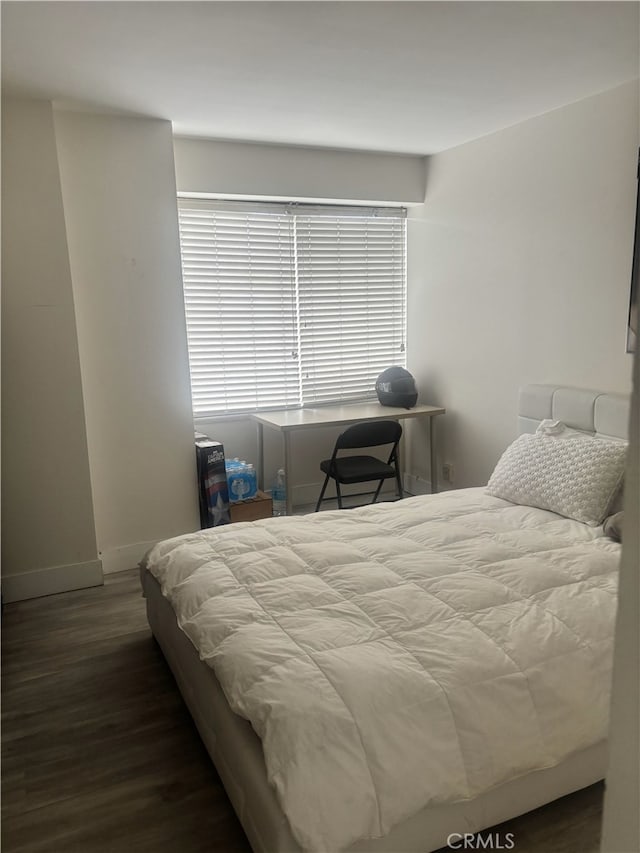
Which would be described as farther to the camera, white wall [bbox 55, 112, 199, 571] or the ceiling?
white wall [bbox 55, 112, 199, 571]

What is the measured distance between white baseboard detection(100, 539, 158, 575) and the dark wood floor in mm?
589

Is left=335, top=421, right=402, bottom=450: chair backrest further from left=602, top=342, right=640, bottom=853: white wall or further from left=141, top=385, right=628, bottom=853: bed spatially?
left=602, top=342, right=640, bottom=853: white wall

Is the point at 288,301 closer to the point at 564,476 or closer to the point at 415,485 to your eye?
the point at 415,485

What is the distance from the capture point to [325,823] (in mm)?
1349

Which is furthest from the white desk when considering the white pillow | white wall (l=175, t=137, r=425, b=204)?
white wall (l=175, t=137, r=425, b=204)

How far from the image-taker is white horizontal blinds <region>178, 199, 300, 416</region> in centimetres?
404

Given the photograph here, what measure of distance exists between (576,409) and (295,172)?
7.43 ft

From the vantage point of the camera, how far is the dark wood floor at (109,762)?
5.67ft

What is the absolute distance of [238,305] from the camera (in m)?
4.19

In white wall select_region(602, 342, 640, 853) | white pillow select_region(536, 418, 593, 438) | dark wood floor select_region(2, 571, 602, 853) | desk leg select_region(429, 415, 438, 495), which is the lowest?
dark wood floor select_region(2, 571, 602, 853)

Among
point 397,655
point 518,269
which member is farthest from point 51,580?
point 518,269

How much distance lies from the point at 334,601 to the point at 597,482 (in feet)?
4.47

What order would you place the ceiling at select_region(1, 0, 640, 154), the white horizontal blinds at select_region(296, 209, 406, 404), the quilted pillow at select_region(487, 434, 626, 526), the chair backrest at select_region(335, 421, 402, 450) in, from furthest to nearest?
the white horizontal blinds at select_region(296, 209, 406, 404), the chair backrest at select_region(335, 421, 402, 450), the quilted pillow at select_region(487, 434, 626, 526), the ceiling at select_region(1, 0, 640, 154)

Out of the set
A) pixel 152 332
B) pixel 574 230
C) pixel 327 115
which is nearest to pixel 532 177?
pixel 574 230
